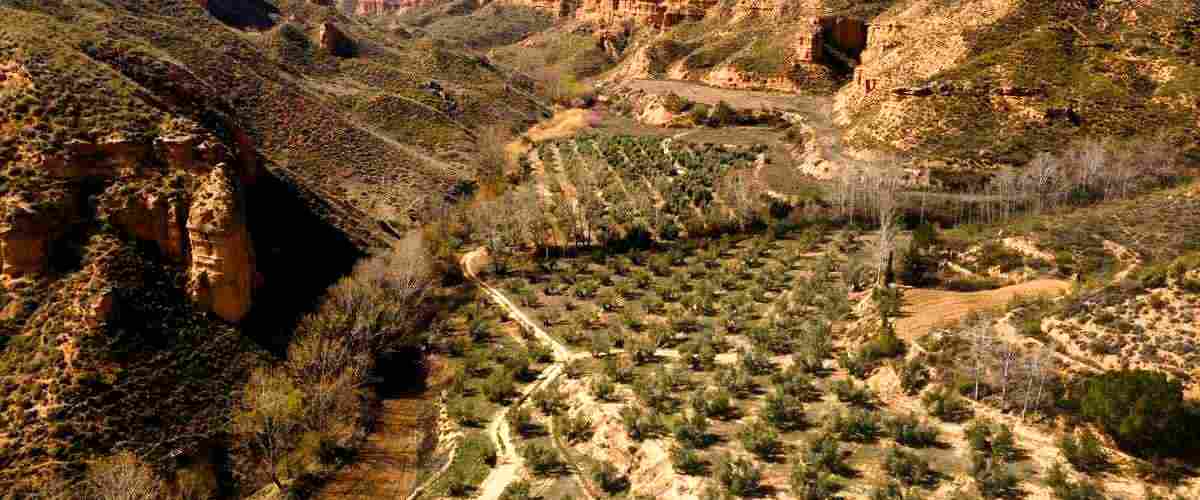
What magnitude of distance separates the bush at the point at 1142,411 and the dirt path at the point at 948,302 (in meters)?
7.90

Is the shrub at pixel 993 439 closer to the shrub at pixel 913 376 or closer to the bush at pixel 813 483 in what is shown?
the shrub at pixel 913 376

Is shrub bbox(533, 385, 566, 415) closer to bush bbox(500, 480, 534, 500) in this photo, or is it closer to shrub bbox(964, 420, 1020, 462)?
bush bbox(500, 480, 534, 500)

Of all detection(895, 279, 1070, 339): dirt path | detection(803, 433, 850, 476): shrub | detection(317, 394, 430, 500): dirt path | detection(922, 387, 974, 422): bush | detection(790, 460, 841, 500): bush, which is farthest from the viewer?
detection(895, 279, 1070, 339): dirt path

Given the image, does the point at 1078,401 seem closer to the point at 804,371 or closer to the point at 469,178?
the point at 804,371

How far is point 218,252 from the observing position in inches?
1136

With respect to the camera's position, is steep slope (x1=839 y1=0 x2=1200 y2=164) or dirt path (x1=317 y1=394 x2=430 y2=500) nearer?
dirt path (x1=317 y1=394 x2=430 y2=500)

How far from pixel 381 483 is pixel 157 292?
11105 mm

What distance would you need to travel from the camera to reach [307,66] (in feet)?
264

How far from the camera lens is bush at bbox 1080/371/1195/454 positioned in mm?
20406

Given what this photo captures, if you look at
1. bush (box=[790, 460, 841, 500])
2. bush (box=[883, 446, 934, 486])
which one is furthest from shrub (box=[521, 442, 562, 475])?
Result: bush (box=[883, 446, 934, 486])

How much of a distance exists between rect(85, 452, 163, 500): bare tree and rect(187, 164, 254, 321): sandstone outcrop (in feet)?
22.4

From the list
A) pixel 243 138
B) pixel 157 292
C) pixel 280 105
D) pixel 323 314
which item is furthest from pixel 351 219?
pixel 280 105

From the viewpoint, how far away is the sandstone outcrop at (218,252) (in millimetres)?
28797

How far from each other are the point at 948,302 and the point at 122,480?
31506 millimetres
